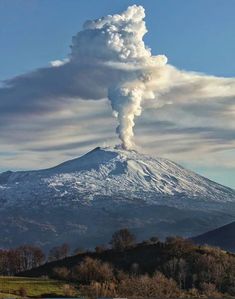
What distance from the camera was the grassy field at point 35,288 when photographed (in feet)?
385

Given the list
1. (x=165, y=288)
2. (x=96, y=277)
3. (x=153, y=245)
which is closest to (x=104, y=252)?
(x=153, y=245)

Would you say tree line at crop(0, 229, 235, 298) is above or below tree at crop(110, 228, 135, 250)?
below

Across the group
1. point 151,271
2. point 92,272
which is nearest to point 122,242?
point 151,271

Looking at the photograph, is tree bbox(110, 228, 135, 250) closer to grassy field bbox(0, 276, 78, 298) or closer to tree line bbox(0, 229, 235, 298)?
tree line bbox(0, 229, 235, 298)

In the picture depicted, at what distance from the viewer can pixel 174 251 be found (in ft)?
511

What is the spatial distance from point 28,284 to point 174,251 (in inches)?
1658

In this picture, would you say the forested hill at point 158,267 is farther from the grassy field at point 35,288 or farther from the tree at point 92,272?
the grassy field at point 35,288

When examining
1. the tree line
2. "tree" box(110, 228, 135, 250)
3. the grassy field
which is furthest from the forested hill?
the grassy field

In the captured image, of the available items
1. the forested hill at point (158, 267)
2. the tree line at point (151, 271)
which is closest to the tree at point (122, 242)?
the tree line at point (151, 271)

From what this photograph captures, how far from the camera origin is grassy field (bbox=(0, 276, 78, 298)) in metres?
117

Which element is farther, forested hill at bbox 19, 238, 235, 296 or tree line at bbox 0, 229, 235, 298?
forested hill at bbox 19, 238, 235, 296

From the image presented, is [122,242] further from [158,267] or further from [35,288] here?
[35,288]

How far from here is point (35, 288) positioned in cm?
12344

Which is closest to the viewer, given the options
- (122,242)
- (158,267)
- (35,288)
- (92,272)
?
(35,288)
